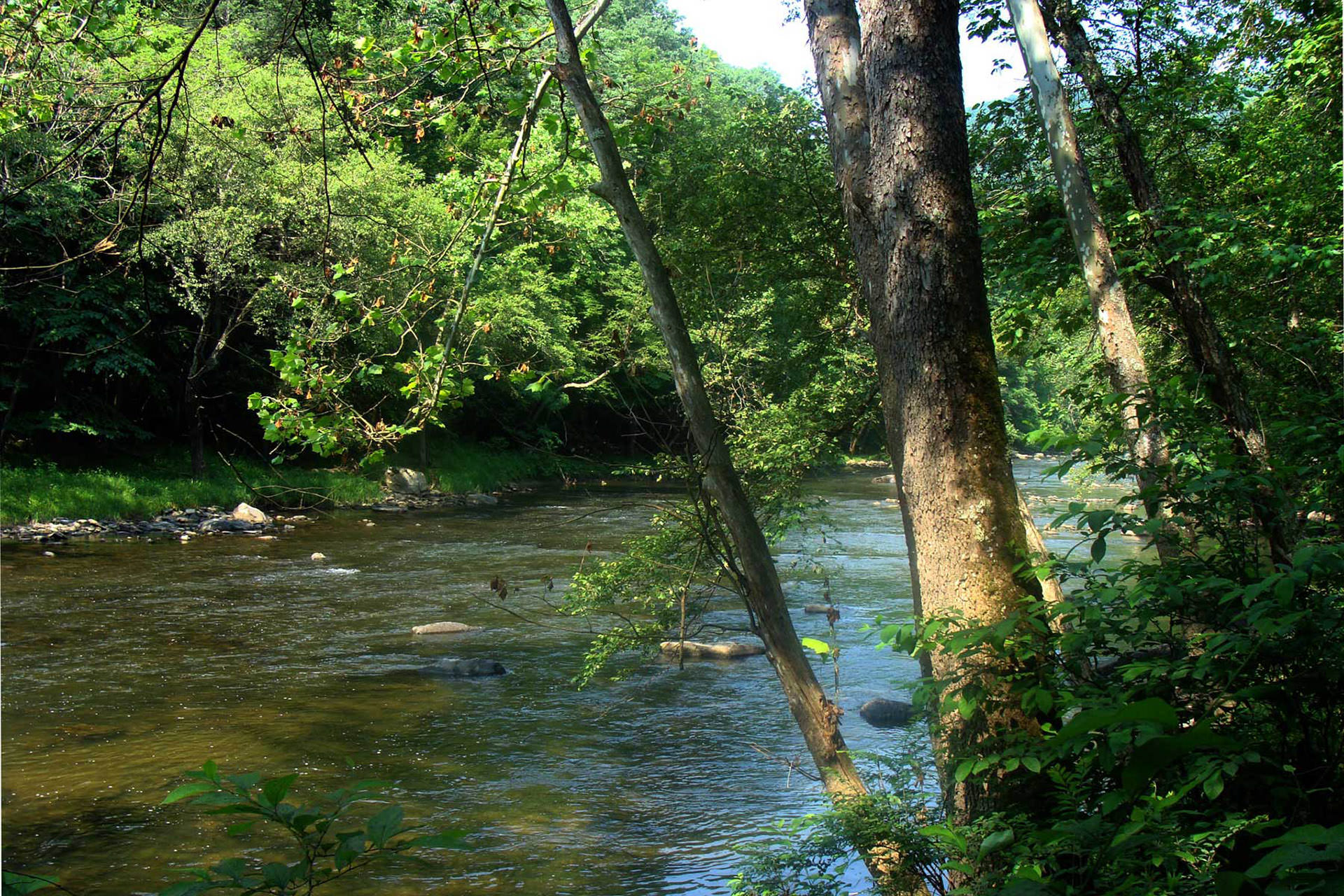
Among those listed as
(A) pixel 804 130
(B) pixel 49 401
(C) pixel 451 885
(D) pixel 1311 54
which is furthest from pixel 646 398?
(B) pixel 49 401

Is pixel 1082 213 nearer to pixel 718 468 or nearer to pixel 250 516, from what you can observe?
pixel 718 468

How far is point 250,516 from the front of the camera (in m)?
20.2

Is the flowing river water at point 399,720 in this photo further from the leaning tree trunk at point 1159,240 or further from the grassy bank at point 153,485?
the grassy bank at point 153,485

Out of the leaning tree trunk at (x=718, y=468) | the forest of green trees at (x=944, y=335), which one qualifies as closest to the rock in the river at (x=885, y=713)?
the forest of green trees at (x=944, y=335)

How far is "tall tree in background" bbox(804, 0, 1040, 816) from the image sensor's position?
3.26m

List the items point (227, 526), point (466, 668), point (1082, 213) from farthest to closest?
point (227, 526)
point (466, 668)
point (1082, 213)

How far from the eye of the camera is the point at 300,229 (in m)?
21.8

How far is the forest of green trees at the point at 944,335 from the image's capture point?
2.52 m

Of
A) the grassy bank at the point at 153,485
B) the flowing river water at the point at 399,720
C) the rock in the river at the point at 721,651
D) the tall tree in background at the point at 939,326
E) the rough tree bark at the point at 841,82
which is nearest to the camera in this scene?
the tall tree in background at the point at 939,326

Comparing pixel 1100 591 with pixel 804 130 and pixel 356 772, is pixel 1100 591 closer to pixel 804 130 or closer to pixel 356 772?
pixel 356 772

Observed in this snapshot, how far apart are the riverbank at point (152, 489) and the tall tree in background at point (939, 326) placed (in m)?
12.8

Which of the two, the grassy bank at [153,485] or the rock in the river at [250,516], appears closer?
Answer: the grassy bank at [153,485]

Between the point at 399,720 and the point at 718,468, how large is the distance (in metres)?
5.80

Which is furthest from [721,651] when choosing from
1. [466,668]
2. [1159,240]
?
[1159,240]
